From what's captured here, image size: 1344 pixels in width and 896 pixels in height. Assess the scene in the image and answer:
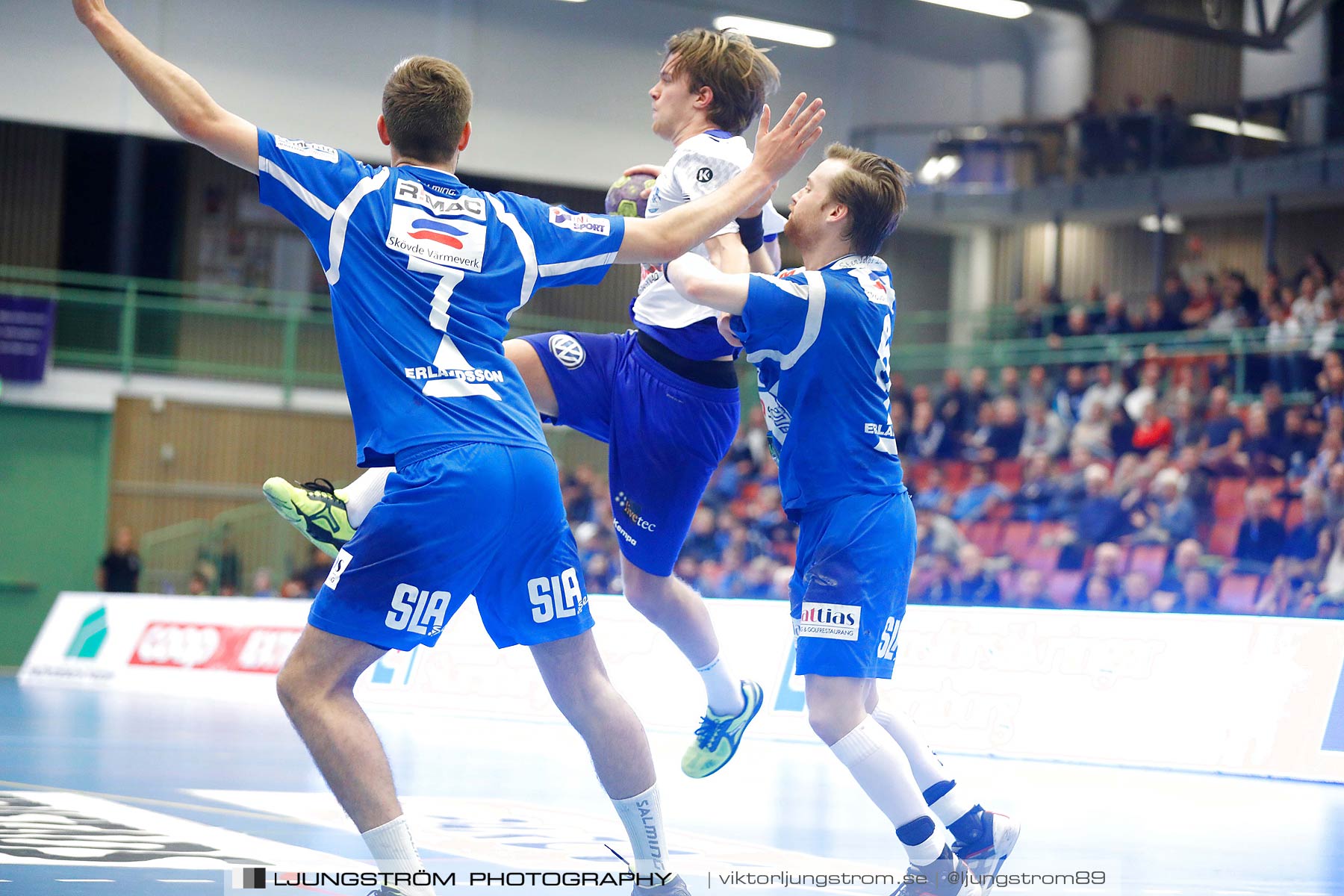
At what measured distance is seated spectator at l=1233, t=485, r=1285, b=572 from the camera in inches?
532

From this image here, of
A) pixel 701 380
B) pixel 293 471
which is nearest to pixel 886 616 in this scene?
pixel 701 380

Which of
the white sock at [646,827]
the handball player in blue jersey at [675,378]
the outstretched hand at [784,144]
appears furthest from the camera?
the handball player in blue jersey at [675,378]

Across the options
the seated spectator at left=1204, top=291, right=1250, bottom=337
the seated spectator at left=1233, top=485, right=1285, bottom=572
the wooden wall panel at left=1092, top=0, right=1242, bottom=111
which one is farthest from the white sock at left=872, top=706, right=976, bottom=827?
the wooden wall panel at left=1092, top=0, right=1242, bottom=111

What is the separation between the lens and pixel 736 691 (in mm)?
5973

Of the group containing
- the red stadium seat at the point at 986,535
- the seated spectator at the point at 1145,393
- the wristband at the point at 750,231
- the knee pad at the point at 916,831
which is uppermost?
the seated spectator at the point at 1145,393

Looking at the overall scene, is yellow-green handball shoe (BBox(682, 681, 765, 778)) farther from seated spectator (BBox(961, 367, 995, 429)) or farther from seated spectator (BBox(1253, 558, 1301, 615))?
seated spectator (BBox(961, 367, 995, 429))

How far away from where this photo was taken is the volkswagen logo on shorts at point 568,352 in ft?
18.7

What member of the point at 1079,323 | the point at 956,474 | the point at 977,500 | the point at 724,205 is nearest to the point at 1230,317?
the point at 1079,323

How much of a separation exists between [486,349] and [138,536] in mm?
21357

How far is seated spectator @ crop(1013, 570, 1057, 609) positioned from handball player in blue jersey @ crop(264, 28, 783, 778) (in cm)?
873

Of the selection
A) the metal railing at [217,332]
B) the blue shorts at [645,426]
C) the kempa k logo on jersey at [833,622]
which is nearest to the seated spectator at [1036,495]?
the metal railing at [217,332]

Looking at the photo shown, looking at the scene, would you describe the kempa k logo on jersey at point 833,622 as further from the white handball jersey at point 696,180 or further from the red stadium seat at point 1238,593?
the red stadium seat at point 1238,593

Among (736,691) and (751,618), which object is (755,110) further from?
(751,618)

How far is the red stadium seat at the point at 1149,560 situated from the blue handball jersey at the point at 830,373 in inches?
368
